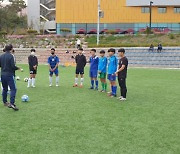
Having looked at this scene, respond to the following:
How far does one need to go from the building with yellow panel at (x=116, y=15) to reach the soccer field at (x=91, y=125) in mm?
48602

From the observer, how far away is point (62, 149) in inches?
223

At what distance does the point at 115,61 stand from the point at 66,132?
485 cm

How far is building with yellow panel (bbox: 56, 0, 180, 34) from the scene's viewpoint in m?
58.2

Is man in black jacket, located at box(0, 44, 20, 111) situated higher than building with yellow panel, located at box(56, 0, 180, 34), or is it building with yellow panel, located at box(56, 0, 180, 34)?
building with yellow panel, located at box(56, 0, 180, 34)

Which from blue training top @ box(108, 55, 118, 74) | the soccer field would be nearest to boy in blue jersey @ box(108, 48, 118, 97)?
blue training top @ box(108, 55, 118, 74)

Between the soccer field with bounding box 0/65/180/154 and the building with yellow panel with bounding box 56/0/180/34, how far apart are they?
48.6m

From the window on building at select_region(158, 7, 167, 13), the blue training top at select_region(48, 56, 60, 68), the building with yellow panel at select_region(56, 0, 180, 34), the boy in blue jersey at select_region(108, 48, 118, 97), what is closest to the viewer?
the boy in blue jersey at select_region(108, 48, 118, 97)

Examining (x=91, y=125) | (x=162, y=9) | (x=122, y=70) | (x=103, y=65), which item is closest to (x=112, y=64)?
(x=122, y=70)

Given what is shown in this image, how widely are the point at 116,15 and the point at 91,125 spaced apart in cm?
5279

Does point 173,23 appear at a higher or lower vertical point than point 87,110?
higher

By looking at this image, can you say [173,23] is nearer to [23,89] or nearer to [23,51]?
[23,51]

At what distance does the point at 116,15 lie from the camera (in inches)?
2299

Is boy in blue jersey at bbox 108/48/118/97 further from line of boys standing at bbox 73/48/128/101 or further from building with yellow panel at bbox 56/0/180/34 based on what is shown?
building with yellow panel at bbox 56/0/180/34

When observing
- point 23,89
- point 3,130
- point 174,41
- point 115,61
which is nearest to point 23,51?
point 174,41
